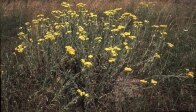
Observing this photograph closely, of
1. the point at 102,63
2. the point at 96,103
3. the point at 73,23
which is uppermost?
the point at 73,23

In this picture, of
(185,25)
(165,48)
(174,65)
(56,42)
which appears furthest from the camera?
(185,25)

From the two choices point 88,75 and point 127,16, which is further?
point 127,16

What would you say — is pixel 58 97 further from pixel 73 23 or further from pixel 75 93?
pixel 73 23

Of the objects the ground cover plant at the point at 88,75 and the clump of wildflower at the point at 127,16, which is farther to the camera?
the clump of wildflower at the point at 127,16

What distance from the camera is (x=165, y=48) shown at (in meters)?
5.30

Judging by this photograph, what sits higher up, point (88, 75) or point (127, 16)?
point (127, 16)

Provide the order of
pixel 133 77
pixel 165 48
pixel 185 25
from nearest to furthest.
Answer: pixel 133 77, pixel 165 48, pixel 185 25

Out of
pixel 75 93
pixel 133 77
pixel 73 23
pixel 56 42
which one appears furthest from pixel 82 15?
pixel 75 93

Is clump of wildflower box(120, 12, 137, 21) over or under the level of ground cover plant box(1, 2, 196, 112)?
over

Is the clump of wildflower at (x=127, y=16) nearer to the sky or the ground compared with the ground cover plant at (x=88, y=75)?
nearer to the sky

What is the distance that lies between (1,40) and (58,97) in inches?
78.3

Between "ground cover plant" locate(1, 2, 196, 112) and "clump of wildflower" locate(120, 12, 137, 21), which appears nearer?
"ground cover plant" locate(1, 2, 196, 112)

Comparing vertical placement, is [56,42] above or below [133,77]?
above

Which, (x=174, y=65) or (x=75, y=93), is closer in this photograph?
(x=75, y=93)
